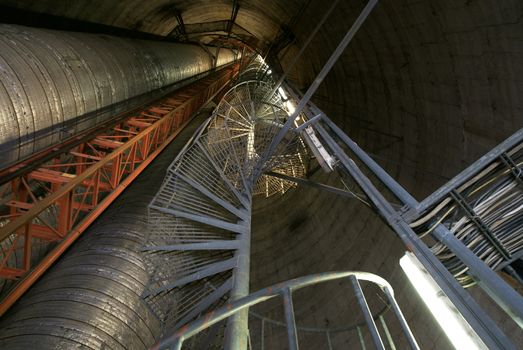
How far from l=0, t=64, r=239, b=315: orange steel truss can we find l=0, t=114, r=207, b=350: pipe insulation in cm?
24

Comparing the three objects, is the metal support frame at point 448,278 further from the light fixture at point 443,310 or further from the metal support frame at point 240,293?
the metal support frame at point 240,293

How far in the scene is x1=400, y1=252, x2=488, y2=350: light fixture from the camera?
2.52m

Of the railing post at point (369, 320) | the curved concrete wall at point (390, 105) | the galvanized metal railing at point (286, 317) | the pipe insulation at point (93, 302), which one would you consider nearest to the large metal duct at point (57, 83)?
the pipe insulation at point (93, 302)


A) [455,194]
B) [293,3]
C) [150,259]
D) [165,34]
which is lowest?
[455,194]

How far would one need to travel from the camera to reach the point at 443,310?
2.79 meters

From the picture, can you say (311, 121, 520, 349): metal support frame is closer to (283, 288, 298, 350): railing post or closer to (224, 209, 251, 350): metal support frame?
(283, 288, 298, 350): railing post

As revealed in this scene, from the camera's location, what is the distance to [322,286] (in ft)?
26.3

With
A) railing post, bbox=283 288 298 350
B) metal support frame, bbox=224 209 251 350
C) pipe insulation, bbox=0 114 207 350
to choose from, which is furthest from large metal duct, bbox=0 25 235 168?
railing post, bbox=283 288 298 350

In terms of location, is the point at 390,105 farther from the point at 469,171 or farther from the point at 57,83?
the point at 57,83

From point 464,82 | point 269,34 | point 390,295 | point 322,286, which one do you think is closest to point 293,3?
point 269,34

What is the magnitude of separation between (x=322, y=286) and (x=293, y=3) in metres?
7.06

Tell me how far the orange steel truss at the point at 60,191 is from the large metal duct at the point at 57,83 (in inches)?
12.6

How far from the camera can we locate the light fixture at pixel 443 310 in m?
2.52

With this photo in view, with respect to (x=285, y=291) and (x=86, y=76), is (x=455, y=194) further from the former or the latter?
(x=86, y=76)
